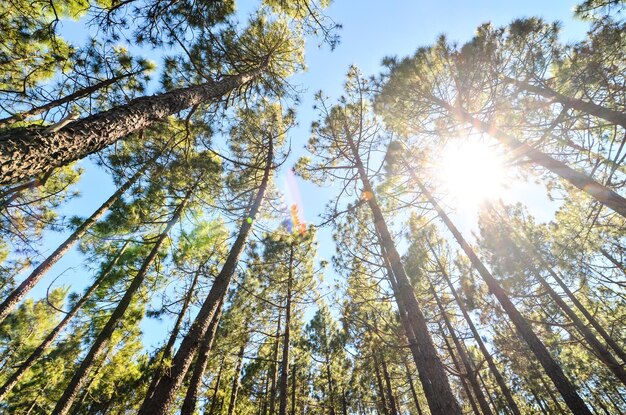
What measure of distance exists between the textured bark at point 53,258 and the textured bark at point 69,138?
8.53ft

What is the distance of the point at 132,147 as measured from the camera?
811cm

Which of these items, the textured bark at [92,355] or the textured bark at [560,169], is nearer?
the textured bark at [560,169]

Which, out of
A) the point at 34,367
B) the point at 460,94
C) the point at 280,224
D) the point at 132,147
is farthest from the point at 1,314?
the point at 460,94

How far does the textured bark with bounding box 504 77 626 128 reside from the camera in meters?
4.27

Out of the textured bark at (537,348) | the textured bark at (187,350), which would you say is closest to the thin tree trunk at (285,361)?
the textured bark at (187,350)

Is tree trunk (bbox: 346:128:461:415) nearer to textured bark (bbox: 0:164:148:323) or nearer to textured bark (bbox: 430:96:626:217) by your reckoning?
textured bark (bbox: 430:96:626:217)

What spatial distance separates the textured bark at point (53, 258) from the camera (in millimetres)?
6602

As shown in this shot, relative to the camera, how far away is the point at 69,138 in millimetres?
2273

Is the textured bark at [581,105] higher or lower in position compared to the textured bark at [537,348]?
higher

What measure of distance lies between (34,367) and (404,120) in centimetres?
2239

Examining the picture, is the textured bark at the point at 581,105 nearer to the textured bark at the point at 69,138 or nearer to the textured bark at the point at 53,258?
the textured bark at the point at 69,138

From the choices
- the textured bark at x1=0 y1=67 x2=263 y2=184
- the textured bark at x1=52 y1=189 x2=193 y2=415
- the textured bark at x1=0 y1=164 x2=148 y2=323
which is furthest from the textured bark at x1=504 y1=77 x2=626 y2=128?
the textured bark at x1=0 y1=164 x2=148 y2=323

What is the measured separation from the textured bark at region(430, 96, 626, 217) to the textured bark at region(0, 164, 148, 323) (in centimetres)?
822

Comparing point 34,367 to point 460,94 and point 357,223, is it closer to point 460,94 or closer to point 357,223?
point 357,223
